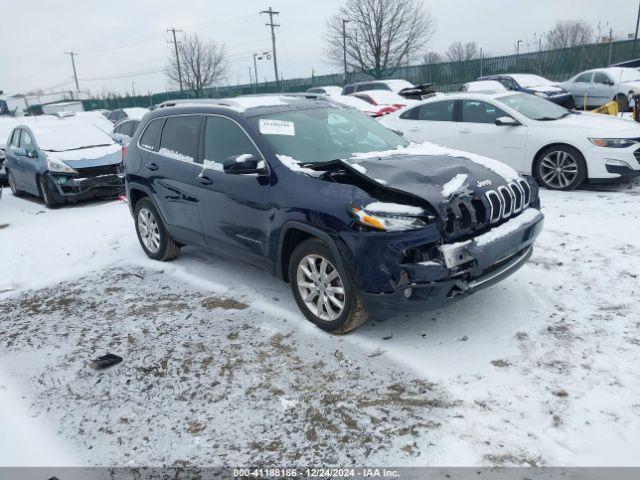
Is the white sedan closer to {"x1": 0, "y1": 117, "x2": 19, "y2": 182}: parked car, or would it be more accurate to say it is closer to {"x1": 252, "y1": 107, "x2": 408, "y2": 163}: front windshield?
{"x1": 252, "y1": 107, "x2": 408, "y2": 163}: front windshield

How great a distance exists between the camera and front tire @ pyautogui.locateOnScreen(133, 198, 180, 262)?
230 inches

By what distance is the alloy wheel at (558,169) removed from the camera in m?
7.66

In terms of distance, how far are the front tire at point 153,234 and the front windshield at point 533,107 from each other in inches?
233

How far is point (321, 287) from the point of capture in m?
3.91

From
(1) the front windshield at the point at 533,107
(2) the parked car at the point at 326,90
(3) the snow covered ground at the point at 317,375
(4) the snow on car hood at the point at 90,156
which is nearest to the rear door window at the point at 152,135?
(3) the snow covered ground at the point at 317,375

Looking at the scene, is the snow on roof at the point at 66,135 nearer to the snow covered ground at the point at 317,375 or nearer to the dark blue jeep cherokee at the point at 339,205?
the snow covered ground at the point at 317,375

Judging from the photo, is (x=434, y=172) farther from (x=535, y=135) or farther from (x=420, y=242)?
(x=535, y=135)

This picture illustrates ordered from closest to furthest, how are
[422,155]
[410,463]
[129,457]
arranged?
[410,463]
[129,457]
[422,155]

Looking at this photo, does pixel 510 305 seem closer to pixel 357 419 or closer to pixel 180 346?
pixel 357 419

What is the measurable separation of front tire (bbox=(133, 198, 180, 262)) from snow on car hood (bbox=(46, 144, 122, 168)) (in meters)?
4.19

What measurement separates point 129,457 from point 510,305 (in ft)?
10.2

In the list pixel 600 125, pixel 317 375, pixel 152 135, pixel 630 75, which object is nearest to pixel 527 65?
pixel 630 75

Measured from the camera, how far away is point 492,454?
2662mm

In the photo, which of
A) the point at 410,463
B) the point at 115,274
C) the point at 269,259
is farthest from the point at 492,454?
the point at 115,274
